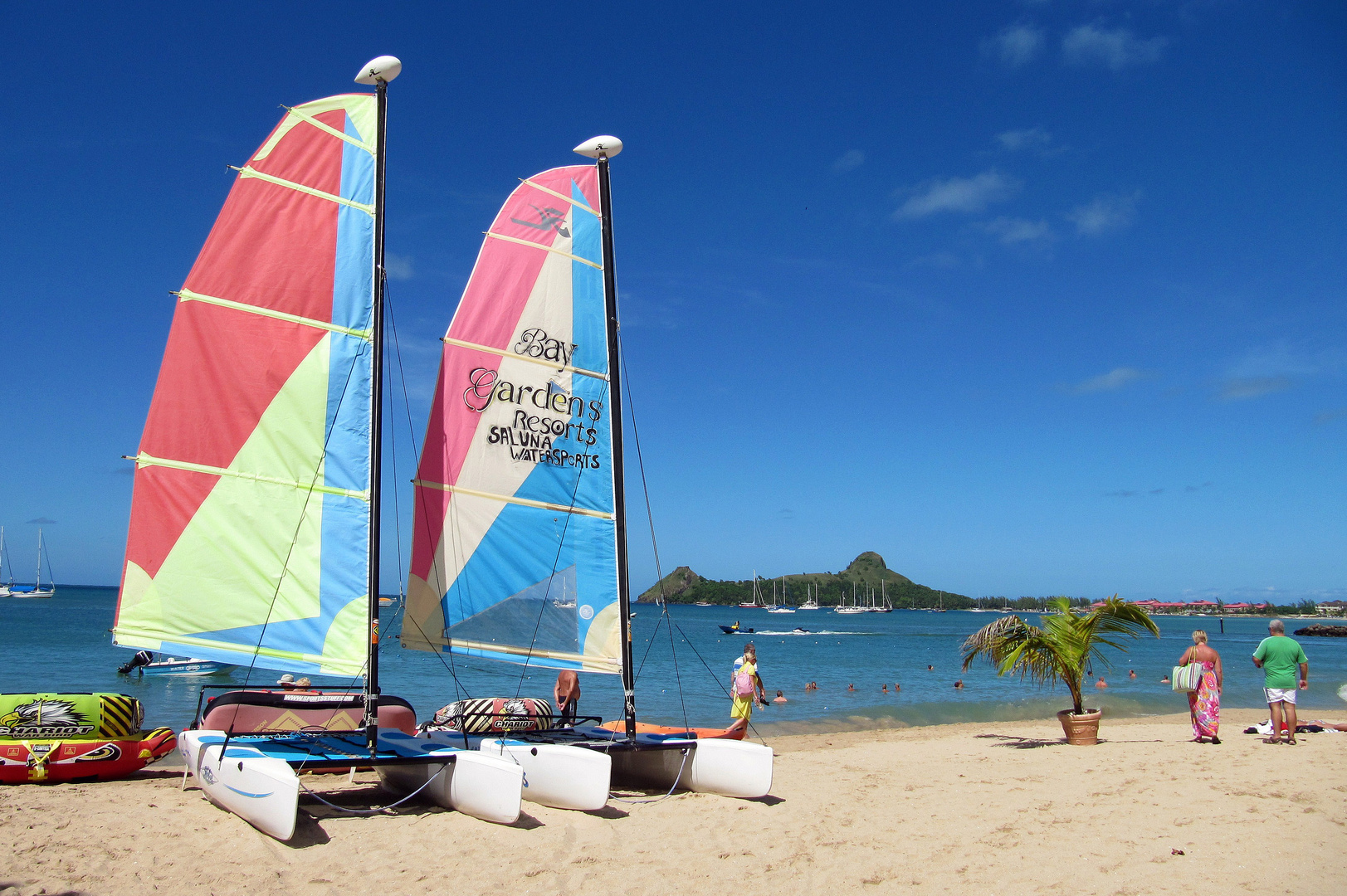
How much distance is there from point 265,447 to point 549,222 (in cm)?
344

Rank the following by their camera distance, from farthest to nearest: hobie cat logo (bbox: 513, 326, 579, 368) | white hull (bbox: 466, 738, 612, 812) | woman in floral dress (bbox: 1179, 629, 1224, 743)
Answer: woman in floral dress (bbox: 1179, 629, 1224, 743) < hobie cat logo (bbox: 513, 326, 579, 368) < white hull (bbox: 466, 738, 612, 812)

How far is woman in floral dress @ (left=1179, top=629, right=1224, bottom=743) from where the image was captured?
1074 centimetres

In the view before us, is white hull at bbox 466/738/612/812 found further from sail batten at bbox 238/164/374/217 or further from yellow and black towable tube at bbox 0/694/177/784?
sail batten at bbox 238/164/374/217

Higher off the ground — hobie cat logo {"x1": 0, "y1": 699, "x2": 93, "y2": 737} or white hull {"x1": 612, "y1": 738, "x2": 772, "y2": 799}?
hobie cat logo {"x1": 0, "y1": 699, "x2": 93, "y2": 737}

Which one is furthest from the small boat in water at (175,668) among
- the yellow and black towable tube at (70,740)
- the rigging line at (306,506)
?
the rigging line at (306,506)

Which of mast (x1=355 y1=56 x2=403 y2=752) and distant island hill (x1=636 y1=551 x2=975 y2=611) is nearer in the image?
mast (x1=355 y1=56 x2=403 y2=752)

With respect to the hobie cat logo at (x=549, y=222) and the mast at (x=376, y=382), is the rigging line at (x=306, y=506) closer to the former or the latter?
the mast at (x=376, y=382)

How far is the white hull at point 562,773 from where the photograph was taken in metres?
6.77

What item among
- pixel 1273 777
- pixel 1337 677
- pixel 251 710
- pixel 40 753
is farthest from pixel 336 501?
pixel 1337 677

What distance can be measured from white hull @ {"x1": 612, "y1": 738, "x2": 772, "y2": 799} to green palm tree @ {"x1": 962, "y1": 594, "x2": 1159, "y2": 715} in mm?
4577

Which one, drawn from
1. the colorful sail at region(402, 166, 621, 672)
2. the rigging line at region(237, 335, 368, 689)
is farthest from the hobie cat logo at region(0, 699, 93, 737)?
the colorful sail at region(402, 166, 621, 672)

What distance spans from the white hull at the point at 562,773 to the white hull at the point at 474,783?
0.23 metres

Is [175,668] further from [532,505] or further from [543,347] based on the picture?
[543,347]

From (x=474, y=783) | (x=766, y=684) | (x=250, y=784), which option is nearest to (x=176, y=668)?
(x=766, y=684)
